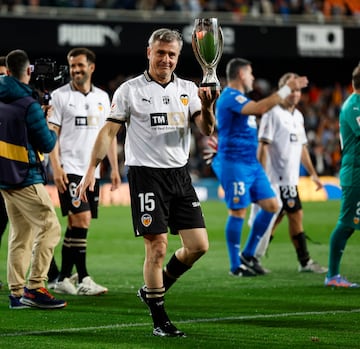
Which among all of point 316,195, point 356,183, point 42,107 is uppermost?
point 42,107

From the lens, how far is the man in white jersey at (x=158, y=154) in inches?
281

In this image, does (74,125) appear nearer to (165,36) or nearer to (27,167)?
(27,167)

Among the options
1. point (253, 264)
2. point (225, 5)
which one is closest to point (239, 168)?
point (253, 264)

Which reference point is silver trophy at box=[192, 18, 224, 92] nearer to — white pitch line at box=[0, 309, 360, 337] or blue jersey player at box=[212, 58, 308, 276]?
white pitch line at box=[0, 309, 360, 337]

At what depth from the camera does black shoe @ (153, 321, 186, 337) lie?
698 centimetres

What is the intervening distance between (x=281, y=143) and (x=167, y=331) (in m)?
5.34

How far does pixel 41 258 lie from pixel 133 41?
21520mm

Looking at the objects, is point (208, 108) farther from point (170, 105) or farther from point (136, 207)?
point (136, 207)

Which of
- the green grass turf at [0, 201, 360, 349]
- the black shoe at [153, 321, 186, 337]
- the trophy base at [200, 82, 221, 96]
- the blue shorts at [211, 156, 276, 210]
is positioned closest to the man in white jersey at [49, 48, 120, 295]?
the green grass turf at [0, 201, 360, 349]

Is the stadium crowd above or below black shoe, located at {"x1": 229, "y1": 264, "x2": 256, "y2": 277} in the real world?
above

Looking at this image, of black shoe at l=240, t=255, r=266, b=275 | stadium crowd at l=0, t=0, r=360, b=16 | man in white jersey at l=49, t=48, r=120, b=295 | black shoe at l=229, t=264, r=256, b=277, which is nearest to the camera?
man in white jersey at l=49, t=48, r=120, b=295

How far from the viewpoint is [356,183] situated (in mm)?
9562

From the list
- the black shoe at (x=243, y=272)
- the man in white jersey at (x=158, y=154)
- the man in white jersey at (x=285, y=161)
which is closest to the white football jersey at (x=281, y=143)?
the man in white jersey at (x=285, y=161)

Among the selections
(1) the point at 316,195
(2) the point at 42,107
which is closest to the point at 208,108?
(2) the point at 42,107
